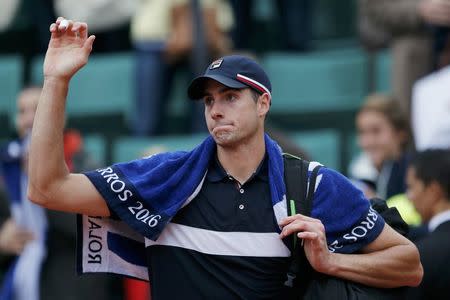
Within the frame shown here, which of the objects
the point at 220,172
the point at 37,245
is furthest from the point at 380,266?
the point at 37,245

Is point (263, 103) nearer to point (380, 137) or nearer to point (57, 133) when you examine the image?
point (57, 133)

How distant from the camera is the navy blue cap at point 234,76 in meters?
5.18

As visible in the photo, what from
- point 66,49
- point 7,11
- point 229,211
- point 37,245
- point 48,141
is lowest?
point 37,245

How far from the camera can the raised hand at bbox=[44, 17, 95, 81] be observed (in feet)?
16.5

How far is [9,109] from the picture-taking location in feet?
36.2

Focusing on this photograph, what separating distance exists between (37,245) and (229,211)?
3.24 meters

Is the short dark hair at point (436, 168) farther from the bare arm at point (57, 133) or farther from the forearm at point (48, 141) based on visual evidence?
the forearm at point (48, 141)

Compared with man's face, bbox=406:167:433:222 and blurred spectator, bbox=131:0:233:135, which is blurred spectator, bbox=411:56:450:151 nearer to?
man's face, bbox=406:167:433:222

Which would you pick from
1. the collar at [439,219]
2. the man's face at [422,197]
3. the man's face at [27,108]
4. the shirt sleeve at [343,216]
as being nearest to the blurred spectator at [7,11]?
the man's face at [27,108]

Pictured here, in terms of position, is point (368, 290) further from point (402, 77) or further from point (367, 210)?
point (402, 77)

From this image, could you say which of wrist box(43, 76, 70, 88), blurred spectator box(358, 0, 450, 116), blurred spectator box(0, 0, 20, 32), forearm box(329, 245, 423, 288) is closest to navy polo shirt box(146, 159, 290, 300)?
forearm box(329, 245, 423, 288)

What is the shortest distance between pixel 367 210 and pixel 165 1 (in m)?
5.33

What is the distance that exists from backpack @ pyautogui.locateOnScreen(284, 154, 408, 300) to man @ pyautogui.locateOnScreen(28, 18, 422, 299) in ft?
0.12

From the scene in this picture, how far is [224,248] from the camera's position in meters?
5.21
